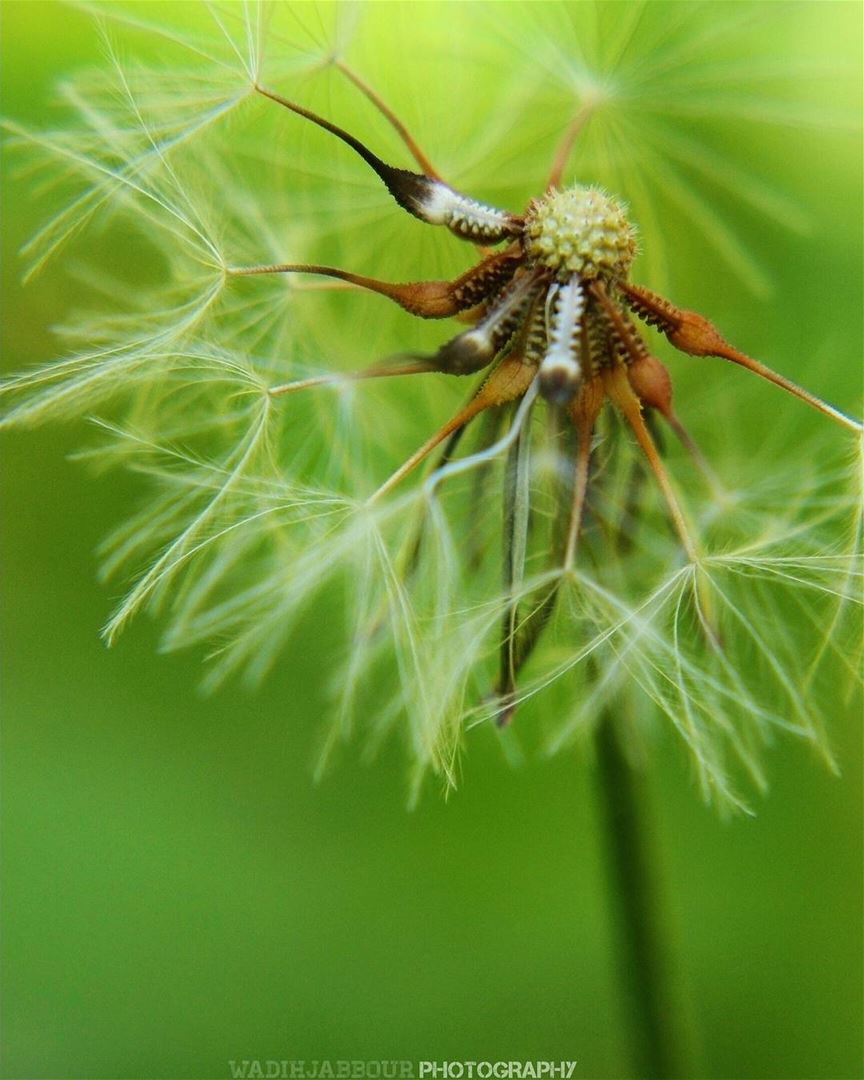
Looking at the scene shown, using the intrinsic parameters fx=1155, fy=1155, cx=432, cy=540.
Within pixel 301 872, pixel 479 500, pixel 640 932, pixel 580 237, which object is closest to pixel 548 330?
pixel 580 237

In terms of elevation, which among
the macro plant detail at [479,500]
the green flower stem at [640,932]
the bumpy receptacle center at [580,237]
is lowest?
the green flower stem at [640,932]

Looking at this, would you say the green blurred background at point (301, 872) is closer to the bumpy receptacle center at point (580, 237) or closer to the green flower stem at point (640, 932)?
the green flower stem at point (640, 932)

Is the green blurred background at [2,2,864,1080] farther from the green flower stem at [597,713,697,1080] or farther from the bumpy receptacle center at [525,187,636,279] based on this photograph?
the bumpy receptacle center at [525,187,636,279]

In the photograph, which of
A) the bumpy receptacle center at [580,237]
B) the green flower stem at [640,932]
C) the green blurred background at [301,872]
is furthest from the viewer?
the green blurred background at [301,872]

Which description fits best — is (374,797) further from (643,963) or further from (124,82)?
(124,82)

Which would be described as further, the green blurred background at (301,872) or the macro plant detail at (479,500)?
the green blurred background at (301,872)

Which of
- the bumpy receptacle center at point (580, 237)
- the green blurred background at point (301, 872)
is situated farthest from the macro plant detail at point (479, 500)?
the green blurred background at point (301, 872)

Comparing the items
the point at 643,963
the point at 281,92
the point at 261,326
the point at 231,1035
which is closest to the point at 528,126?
the point at 281,92
